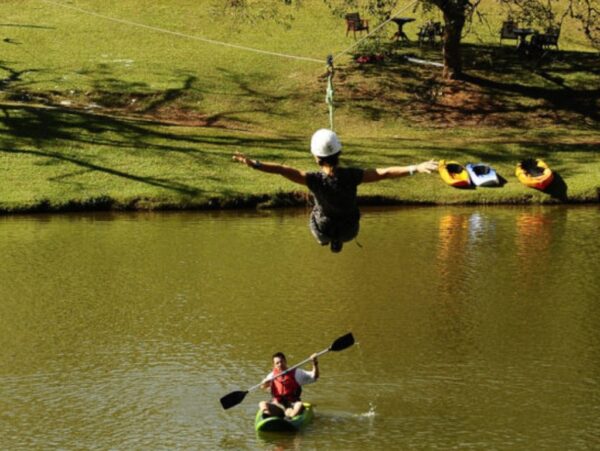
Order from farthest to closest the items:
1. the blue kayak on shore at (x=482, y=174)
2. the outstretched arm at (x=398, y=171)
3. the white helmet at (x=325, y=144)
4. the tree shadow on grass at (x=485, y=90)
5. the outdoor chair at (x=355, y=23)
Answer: the outdoor chair at (x=355, y=23)
the tree shadow on grass at (x=485, y=90)
the blue kayak on shore at (x=482, y=174)
the white helmet at (x=325, y=144)
the outstretched arm at (x=398, y=171)

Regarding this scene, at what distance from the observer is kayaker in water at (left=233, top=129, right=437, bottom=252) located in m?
10.6

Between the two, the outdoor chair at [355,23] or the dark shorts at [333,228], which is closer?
the dark shorts at [333,228]

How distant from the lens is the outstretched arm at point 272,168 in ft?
33.1

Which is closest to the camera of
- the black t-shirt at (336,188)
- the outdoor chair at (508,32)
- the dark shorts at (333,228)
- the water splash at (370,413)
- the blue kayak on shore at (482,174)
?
the black t-shirt at (336,188)

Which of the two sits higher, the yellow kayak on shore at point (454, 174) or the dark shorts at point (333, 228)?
the dark shorts at point (333, 228)

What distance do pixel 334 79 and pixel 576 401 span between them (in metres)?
27.0

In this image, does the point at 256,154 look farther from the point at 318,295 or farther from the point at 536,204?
the point at 318,295

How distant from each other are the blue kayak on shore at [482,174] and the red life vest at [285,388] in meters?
16.2

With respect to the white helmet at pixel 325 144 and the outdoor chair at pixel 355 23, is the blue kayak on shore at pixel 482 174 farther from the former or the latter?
the white helmet at pixel 325 144

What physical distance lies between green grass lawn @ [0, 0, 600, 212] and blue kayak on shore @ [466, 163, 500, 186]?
276 mm

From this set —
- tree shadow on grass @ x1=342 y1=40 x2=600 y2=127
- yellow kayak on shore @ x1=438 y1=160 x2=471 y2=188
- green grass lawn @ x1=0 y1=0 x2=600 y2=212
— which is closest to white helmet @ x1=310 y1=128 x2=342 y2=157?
green grass lawn @ x1=0 y1=0 x2=600 y2=212

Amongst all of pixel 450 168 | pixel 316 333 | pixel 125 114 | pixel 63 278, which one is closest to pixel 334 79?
pixel 125 114

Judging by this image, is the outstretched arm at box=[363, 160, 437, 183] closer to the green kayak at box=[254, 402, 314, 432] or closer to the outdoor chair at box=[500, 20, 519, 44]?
the green kayak at box=[254, 402, 314, 432]

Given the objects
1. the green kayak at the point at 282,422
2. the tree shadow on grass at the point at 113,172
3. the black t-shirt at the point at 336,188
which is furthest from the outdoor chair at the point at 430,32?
the black t-shirt at the point at 336,188
